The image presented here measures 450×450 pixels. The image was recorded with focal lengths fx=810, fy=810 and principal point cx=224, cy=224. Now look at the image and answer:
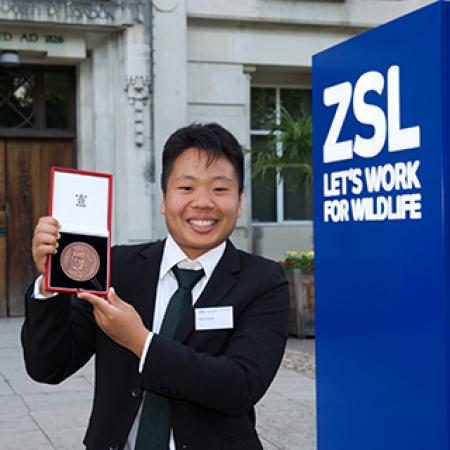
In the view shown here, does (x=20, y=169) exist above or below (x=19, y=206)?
above

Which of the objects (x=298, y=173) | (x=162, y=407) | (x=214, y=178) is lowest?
(x=162, y=407)

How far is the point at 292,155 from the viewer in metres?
9.91

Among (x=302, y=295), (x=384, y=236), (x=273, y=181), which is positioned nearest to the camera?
(x=384, y=236)

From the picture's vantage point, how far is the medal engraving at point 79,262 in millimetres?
2004

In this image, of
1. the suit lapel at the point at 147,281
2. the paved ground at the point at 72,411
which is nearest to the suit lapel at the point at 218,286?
the suit lapel at the point at 147,281

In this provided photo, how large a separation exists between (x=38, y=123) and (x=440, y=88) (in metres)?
9.51

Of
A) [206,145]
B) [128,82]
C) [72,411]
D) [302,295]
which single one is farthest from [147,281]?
[128,82]

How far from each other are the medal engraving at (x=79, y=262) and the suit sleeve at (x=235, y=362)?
0.24 metres

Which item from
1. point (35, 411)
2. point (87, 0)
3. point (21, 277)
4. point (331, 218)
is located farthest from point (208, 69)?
point (331, 218)

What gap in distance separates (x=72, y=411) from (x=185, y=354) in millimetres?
4259

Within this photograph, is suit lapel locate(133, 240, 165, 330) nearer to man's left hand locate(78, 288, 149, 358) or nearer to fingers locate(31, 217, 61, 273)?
man's left hand locate(78, 288, 149, 358)

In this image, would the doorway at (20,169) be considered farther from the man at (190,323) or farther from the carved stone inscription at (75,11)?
the man at (190,323)

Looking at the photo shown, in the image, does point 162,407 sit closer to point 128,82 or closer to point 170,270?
point 170,270

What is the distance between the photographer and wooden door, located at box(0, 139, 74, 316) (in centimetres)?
1134
